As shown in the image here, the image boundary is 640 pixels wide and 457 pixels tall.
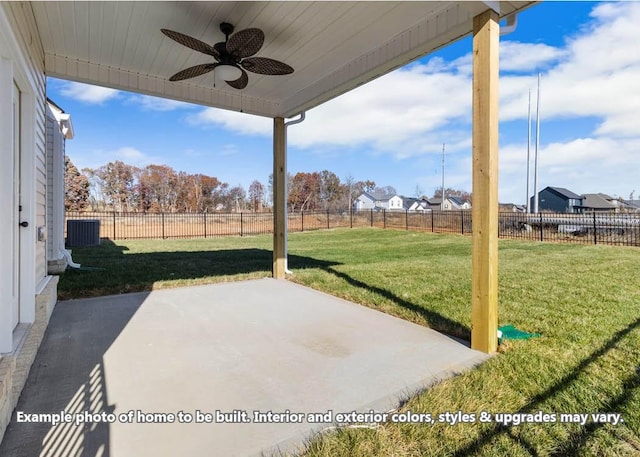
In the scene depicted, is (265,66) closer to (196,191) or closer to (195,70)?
(195,70)

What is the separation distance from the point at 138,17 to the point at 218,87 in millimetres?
1832

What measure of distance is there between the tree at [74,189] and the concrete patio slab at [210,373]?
22700 millimetres

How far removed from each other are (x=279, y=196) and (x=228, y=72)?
2.48 meters

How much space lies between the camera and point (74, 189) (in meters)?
23.2

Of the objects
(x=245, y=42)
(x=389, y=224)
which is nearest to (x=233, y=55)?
(x=245, y=42)

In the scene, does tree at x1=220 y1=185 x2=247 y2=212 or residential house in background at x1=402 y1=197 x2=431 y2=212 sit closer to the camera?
tree at x1=220 y1=185 x2=247 y2=212

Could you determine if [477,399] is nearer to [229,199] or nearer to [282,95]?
[282,95]

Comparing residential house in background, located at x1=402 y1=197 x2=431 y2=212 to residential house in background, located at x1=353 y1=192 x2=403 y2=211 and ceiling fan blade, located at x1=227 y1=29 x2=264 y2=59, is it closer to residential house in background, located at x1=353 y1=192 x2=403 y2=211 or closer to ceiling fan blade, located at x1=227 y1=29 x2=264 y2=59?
residential house in background, located at x1=353 y1=192 x2=403 y2=211

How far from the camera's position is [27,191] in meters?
2.82

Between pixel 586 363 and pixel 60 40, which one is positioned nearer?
pixel 586 363

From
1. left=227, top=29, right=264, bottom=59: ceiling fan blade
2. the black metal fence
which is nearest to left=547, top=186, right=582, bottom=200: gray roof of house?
the black metal fence

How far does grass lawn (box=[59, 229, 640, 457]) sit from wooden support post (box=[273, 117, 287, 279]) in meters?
0.36

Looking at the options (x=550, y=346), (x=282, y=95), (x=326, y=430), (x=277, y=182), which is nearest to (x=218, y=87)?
(x=282, y=95)

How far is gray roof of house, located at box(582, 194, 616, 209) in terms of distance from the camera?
36359mm
